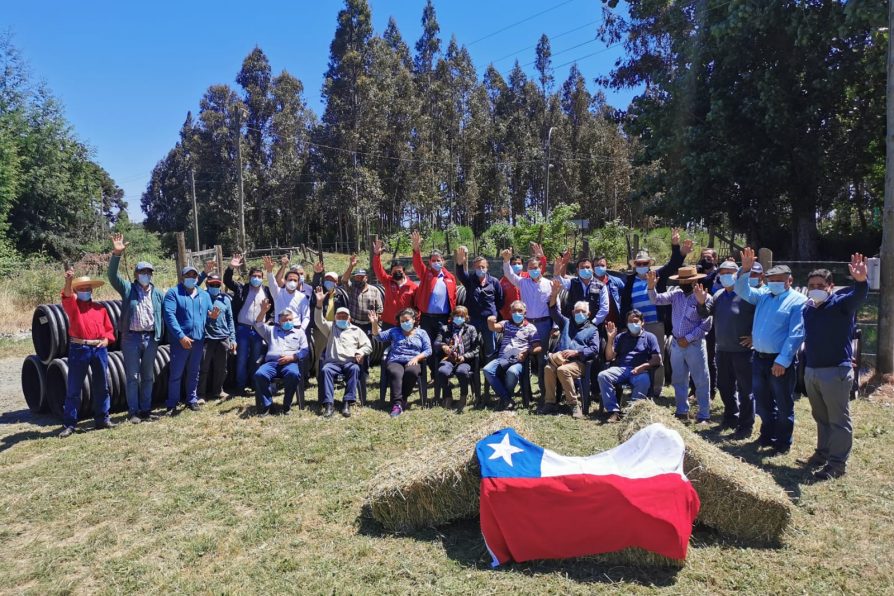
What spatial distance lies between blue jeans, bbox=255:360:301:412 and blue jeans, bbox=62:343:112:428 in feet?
6.41

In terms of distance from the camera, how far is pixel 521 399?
352 inches

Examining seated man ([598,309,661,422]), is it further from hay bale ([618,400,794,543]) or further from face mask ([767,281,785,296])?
hay bale ([618,400,794,543])

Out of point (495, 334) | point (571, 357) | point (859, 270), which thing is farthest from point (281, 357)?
point (859, 270)

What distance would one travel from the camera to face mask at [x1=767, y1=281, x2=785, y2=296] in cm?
634

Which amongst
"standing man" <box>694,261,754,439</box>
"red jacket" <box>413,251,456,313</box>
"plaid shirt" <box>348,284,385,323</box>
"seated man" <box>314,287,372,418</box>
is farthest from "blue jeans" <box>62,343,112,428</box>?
"standing man" <box>694,261,754,439</box>

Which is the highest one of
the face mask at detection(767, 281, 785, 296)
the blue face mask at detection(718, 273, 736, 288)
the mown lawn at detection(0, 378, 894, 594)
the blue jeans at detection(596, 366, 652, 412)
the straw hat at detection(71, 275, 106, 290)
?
the straw hat at detection(71, 275, 106, 290)

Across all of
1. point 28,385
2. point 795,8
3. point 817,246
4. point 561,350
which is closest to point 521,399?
point 561,350

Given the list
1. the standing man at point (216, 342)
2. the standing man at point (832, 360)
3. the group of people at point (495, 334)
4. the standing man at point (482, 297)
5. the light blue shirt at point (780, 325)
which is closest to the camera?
the standing man at point (832, 360)

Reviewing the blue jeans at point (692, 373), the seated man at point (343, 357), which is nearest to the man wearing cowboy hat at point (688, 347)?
the blue jeans at point (692, 373)

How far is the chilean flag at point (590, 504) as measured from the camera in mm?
4102

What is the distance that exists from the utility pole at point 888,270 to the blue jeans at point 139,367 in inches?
433

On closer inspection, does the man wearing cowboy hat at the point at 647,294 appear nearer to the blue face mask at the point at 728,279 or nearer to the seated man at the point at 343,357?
the blue face mask at the point at 728,279

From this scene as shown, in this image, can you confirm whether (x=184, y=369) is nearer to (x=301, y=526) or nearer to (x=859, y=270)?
(x=301, y=526)

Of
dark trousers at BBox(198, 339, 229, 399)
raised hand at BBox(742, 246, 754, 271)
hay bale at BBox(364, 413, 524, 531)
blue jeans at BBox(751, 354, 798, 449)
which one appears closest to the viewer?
hay bale at BBox(364, 413, 524, 531)
